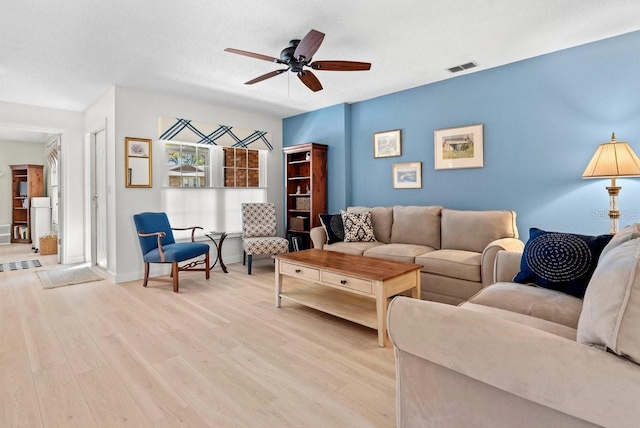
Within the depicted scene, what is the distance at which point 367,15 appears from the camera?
2.65m

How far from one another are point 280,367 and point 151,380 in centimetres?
78

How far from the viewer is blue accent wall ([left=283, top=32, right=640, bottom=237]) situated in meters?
3.11

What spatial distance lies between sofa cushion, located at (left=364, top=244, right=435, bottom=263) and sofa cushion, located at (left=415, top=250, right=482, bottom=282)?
4.3 inches

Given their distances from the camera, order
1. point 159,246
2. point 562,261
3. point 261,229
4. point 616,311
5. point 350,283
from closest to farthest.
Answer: point 616,311 < point 562,261 < point 350,283 < point 159,246 < point 261,229

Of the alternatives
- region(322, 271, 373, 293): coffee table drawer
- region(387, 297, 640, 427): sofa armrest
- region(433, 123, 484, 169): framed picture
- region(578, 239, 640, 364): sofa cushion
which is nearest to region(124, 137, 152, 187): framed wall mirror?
region(322, 271, 373, 293): coffee table drawer

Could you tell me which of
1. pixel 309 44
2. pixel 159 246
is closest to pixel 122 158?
pixel 159 246

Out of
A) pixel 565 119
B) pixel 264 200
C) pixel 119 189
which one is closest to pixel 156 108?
pixel 119 189

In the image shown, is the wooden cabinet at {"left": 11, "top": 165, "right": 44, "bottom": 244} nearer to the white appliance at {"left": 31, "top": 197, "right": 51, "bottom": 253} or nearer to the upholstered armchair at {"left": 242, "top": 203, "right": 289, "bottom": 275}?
the white appliance at {"left": 31, "top": 197, "right": 51, "bottom": 253}

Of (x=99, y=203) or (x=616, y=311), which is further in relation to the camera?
(x=99, y=203)

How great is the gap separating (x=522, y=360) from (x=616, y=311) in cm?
30

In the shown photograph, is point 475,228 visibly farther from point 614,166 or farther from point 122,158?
point 122,158

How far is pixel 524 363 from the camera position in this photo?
1063 mm

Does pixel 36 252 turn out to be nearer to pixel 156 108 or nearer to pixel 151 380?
pixel 156 108

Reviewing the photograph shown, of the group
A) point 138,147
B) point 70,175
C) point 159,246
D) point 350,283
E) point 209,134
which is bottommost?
point 350,283
